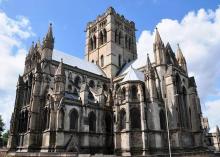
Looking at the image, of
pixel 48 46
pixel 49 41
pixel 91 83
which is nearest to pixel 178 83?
pixel 91 83

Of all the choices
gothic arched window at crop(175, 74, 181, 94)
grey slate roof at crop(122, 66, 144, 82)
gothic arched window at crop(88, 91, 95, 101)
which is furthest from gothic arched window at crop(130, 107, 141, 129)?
gothic arched window at crop(175, 74, 181, 94)

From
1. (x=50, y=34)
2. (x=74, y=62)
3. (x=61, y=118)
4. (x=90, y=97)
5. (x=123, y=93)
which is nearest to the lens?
(x=61, y=118)

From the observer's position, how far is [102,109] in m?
38.9

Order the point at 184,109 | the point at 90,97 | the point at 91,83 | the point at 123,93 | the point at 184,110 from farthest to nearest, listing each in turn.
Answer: the point at 91,83 → the point at 184,109 → the point at 184,110 → the point at 90,97 → the point at 123,93

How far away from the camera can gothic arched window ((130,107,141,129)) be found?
35625mm

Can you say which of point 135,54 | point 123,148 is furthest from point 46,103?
point 135,54

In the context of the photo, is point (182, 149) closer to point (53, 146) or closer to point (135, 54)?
point (53, 146)

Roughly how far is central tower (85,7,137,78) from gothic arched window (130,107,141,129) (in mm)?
18007

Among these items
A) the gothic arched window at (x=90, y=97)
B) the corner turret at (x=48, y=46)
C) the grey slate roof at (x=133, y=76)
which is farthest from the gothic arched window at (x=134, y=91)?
the corner turret at (x=48, y=46)

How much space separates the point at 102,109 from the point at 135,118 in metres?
6.38

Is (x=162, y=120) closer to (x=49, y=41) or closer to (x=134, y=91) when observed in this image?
(x=134, y=91)

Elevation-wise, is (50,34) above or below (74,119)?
above

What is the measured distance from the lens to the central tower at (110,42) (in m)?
56.3

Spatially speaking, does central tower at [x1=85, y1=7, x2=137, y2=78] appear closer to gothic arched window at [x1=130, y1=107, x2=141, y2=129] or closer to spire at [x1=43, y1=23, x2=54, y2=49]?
spire at [x1=43, y1=23, x2=54, y2=49]
